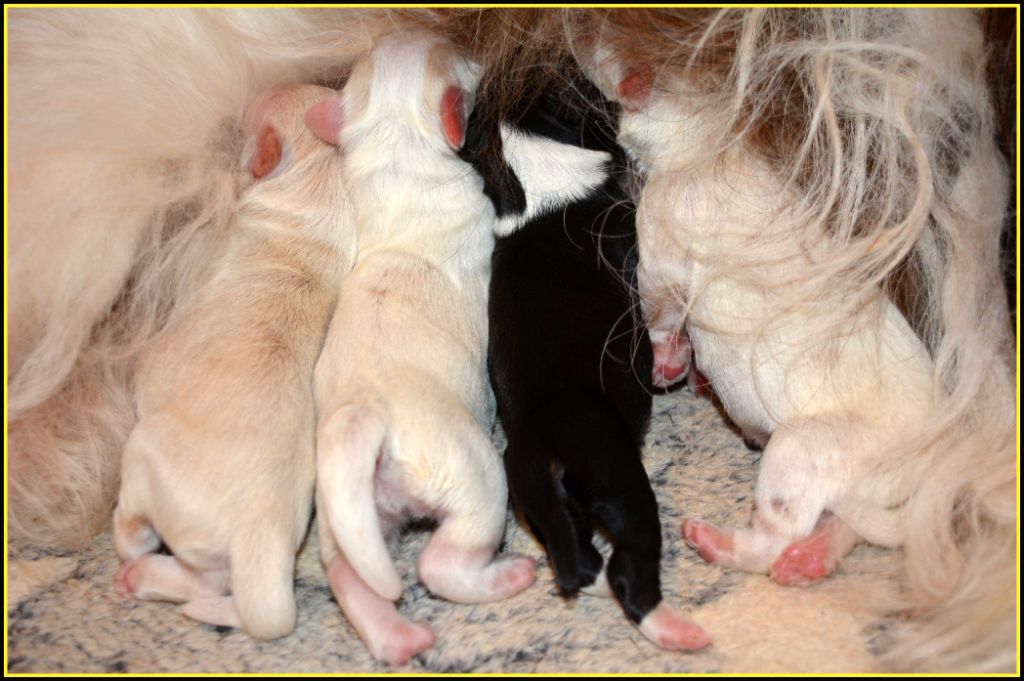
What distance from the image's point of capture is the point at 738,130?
1.22 m

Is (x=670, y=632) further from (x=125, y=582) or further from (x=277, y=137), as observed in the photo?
(x=277, y=137)

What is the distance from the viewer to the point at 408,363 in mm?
1086

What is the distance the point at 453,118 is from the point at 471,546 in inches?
21.5

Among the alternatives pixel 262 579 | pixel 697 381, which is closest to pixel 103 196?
pixel 262 579

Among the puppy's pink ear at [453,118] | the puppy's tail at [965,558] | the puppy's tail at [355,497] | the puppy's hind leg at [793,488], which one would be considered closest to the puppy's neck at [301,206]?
the puppy's pink ear at [453,118]

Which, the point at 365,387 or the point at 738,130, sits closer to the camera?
the point at 365,387

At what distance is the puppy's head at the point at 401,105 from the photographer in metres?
1.30

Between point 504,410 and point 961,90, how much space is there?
0.59 m

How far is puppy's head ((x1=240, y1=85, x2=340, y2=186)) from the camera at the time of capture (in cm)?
133

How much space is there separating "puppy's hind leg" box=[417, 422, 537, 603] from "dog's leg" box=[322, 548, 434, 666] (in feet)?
0.16

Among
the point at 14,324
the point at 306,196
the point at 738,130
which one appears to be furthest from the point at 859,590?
the point at 14,324

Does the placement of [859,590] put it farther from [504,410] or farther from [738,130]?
[738,130]

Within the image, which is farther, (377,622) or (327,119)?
(327,119)

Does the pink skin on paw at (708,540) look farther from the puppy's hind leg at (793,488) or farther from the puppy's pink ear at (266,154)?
the puppy's pink ear at (266,154)
